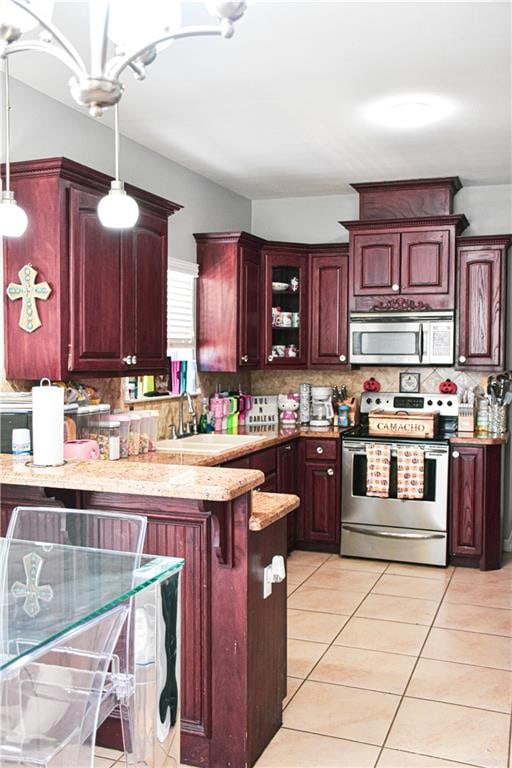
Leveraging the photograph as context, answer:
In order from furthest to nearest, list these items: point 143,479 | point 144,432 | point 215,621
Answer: point 144,432 < point 215,621 < point 143,479

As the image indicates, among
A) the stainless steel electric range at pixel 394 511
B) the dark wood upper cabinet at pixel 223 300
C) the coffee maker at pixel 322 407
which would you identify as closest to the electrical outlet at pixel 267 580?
the stainless steel electric range at pixel 394 511

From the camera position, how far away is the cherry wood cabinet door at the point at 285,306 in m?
5.90

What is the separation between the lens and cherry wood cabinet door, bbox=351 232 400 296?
5.63 meters

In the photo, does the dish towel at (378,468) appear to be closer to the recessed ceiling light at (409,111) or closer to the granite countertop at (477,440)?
the granite countertop at (477,440)

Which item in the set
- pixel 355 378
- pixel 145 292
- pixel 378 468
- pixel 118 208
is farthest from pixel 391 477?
pixel 118 208

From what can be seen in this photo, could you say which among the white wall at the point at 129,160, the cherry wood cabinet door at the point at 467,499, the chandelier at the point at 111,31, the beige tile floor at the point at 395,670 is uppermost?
the white wall at the point at 129,160

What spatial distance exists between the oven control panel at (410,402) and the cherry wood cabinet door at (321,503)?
2.52ft

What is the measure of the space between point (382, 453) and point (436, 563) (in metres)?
0.83

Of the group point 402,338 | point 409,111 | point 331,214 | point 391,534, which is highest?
point 409,111

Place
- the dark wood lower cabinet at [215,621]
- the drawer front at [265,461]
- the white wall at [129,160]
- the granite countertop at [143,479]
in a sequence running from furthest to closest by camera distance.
A: the drawer front at [265,461] → the white wall at [129,160] → the dark wood lower cabinet at [215,621] → the granite countertop at [143,479]

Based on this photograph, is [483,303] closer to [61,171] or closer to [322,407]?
[322,407]

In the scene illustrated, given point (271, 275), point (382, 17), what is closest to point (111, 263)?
point (382, 17)

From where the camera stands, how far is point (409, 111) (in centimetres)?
404

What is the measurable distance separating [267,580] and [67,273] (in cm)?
165
